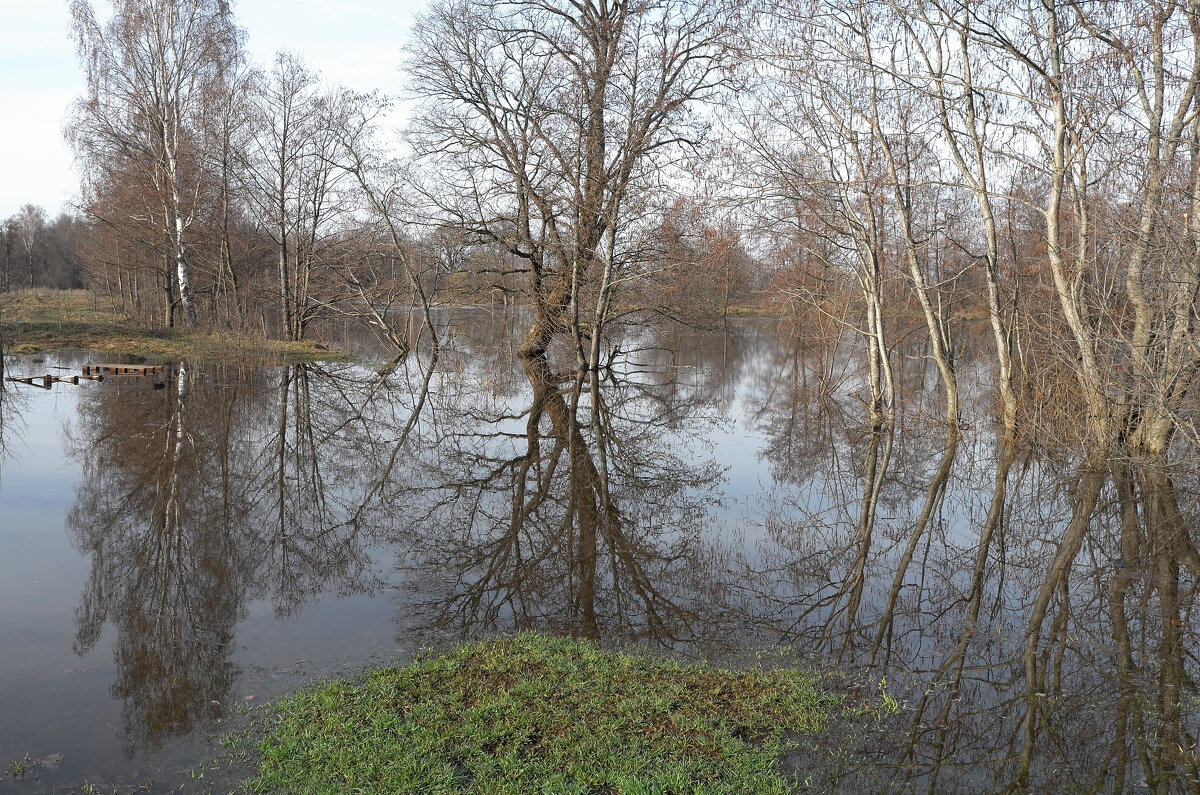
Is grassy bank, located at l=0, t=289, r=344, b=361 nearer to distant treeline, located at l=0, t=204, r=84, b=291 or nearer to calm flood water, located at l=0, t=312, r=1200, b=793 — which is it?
calm flood water, located at l=0, t=312, r=1200, b=793

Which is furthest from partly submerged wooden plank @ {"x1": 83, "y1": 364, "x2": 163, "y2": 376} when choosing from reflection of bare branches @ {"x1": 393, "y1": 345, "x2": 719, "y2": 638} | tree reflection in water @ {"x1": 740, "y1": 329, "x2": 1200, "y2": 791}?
tree reflection in water @ {"x1": 740, "y1": 329, "x2": 1200, "y2": 791}

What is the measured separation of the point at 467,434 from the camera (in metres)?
14.5

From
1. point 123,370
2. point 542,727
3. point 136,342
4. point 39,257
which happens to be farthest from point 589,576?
point 39,257

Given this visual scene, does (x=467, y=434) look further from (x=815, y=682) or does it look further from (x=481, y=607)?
(x=815, y=682)

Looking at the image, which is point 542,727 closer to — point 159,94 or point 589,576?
point 589,576

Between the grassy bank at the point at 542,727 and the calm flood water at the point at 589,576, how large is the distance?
332mm

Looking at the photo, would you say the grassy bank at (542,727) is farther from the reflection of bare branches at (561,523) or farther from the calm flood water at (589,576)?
A: the reflection of bare branches at (561,523)

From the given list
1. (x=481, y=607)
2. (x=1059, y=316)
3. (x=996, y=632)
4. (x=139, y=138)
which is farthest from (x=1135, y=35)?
(x=139, y=138)

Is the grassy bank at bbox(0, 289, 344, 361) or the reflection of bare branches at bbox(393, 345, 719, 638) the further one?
the grassy bank at bbox(0, 289, 344, 361)

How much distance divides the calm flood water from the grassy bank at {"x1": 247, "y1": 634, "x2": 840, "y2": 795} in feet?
1.09

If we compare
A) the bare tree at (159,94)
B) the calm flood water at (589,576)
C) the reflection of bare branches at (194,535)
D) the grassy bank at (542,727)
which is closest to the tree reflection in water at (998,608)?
Answer: the calm flood water at (589,576)

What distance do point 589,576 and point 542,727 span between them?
2.84 m

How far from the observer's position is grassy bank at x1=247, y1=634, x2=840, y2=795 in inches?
159

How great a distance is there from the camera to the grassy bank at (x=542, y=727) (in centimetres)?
404
